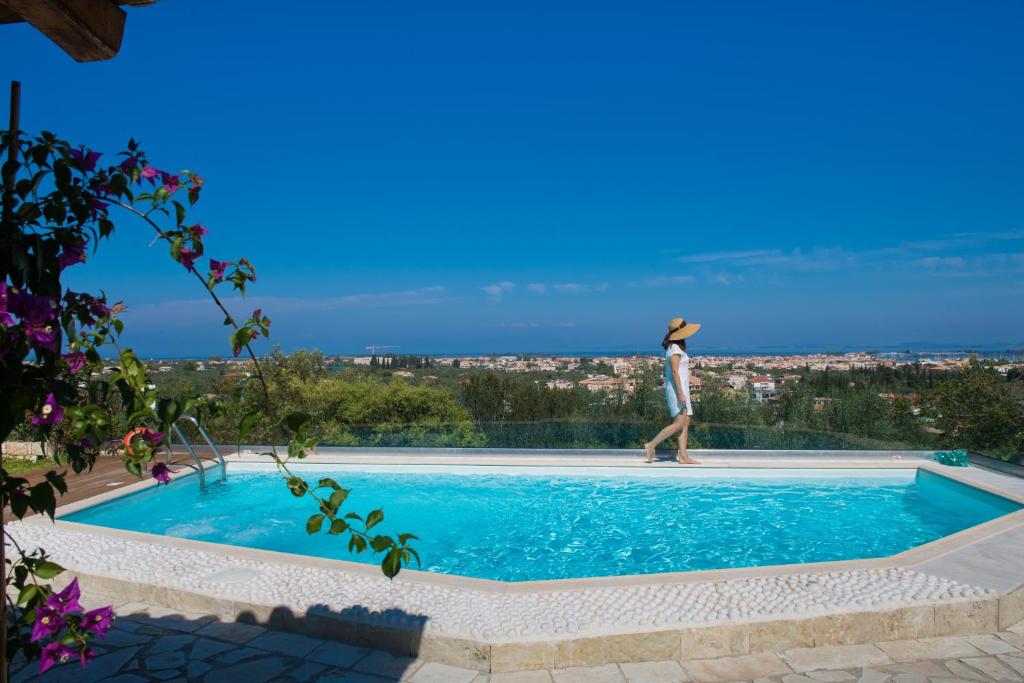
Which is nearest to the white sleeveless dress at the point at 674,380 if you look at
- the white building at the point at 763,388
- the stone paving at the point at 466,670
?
the white building at the point at 763,388

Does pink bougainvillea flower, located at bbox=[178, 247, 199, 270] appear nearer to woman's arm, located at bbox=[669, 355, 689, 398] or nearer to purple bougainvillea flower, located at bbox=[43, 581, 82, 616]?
purple bougainvillea flower, located at bbox=[43, 581, 82, 616]

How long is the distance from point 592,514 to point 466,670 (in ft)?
13.3

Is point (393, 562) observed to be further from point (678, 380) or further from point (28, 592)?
point (678, 380)

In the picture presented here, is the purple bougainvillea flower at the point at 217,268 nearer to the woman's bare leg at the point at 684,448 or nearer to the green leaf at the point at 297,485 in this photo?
the green leaf at the point at 297,485

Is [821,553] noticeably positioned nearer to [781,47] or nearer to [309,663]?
[309,663]

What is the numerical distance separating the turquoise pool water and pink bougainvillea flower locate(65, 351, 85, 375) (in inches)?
167

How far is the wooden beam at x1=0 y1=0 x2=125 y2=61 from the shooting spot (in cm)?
149

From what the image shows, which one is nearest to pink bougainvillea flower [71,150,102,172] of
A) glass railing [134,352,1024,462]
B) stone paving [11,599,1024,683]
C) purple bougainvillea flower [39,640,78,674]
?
purple bougainvillea flower [39,640,78,674]

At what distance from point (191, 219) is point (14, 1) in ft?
1.87

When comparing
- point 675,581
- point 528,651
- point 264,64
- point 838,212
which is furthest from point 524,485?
point 838,212

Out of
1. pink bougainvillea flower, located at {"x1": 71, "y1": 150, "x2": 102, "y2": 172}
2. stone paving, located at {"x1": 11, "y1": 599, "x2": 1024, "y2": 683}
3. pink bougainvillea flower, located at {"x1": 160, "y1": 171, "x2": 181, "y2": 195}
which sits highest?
pink bougainvillea flower, located at {"x1": 71, "y1": 150, "x2": 102, "y2": 172}

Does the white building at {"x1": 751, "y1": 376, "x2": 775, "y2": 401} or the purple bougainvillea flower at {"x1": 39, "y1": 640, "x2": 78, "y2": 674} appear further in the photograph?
the white building at {"x1": 751, "y1": 376, "x2": 775, "y2": 401}

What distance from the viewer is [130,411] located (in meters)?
1.47

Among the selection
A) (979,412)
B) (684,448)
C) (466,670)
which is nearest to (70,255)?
(466,670)
